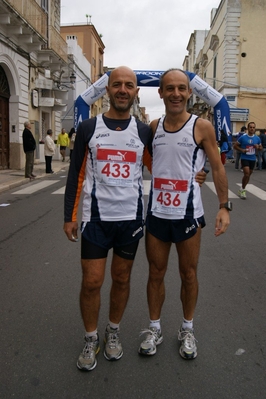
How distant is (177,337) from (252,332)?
60cm

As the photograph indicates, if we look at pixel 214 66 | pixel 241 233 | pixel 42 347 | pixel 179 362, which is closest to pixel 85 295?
pixel 42 347

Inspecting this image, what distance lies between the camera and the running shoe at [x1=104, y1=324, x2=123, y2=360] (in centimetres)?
259

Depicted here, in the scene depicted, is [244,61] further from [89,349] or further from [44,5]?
Result: [89,349]

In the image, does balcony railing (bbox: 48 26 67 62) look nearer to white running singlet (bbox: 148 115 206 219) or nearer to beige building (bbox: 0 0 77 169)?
beige building (bbox: 0 0 77 169)

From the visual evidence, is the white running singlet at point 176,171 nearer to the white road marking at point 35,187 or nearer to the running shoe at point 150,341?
the running shoe at point 150,341

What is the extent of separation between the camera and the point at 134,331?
2.98m

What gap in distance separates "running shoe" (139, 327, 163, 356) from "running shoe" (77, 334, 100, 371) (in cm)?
33

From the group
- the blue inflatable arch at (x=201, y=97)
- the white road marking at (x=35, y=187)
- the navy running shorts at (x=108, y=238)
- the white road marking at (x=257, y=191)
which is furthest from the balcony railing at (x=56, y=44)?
the navy running shorts at (x=108, y=238)

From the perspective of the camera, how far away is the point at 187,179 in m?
2.64

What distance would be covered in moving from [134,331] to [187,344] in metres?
0.49

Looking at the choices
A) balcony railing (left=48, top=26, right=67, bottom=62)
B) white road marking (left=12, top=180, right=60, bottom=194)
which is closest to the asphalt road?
white road marking (left=12, top=180, right=60, bottom=194)

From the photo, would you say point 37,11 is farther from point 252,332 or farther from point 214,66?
point 214,66

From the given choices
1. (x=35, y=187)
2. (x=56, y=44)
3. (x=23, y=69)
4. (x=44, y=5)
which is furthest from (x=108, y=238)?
(x=44, y=5)

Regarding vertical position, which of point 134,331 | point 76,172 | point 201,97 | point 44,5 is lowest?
point 134,331
